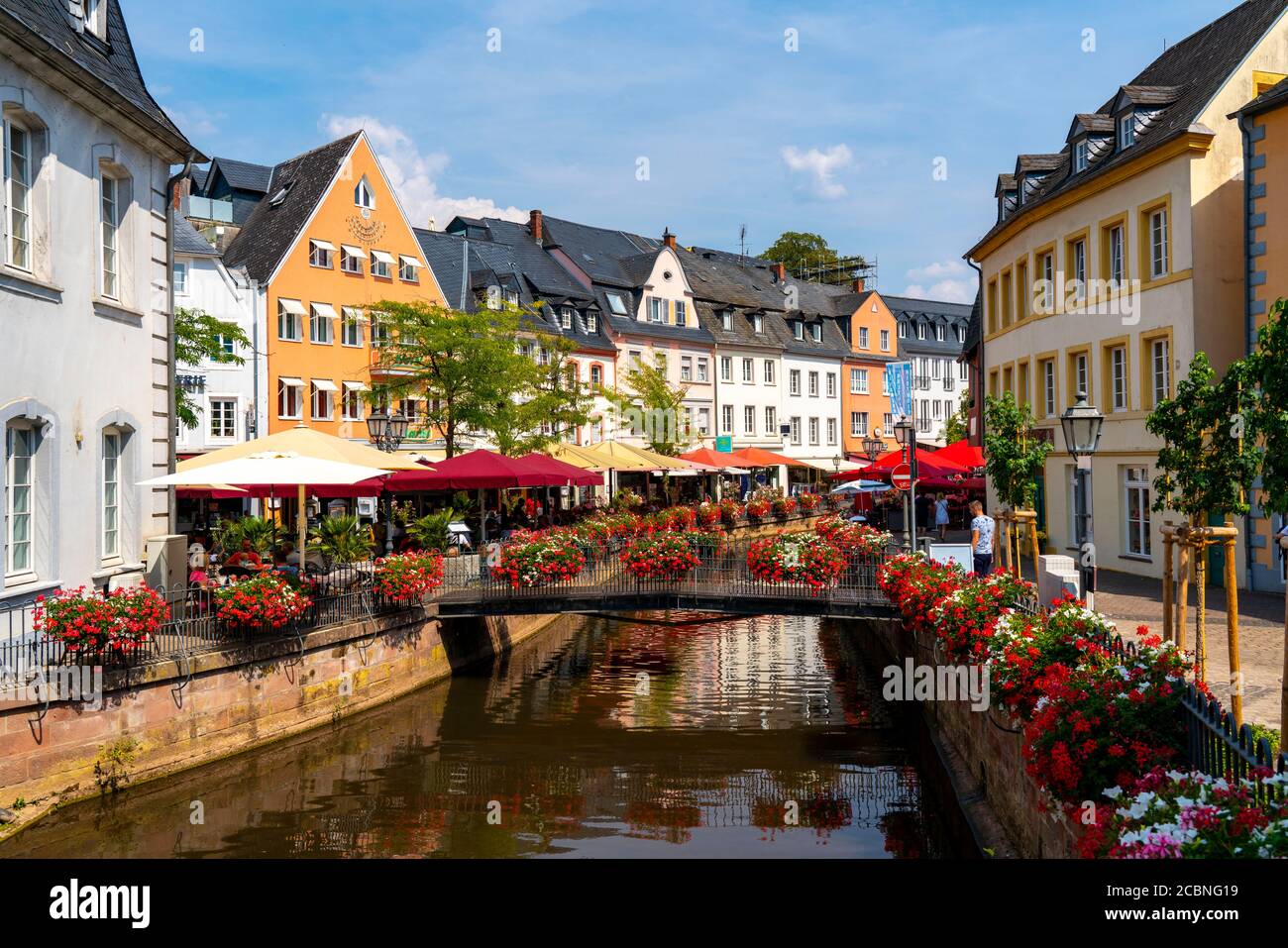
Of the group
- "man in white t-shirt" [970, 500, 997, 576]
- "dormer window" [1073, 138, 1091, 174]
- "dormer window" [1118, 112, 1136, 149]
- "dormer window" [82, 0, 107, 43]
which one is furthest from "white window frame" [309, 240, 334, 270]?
"man in white t-shirt" [970, 500, 997, 576]

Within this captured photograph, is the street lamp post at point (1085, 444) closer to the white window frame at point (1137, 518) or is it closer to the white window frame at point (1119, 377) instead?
the white window frame at point (1137, 518)

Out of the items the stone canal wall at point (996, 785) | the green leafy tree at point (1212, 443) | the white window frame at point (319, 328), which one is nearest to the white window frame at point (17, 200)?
the stone canal wall at point (996, 785)

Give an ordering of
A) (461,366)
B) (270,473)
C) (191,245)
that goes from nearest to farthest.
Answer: (270,473) < (461,366) < (191,245)

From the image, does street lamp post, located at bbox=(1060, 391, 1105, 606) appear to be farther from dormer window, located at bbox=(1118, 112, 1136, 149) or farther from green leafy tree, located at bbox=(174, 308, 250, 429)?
green leafy tree, located at bbox=(174, 308, 250, 429)

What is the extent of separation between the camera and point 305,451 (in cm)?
1598

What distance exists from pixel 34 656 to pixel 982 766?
10.5 m

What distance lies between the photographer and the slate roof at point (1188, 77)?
22.1 metres

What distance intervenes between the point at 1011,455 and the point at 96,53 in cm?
1558

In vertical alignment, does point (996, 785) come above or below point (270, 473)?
below

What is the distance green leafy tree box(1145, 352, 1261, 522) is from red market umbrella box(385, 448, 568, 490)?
499 inches

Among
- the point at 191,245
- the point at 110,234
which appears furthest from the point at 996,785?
the point at 191,245

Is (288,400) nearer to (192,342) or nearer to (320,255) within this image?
(320,255)
